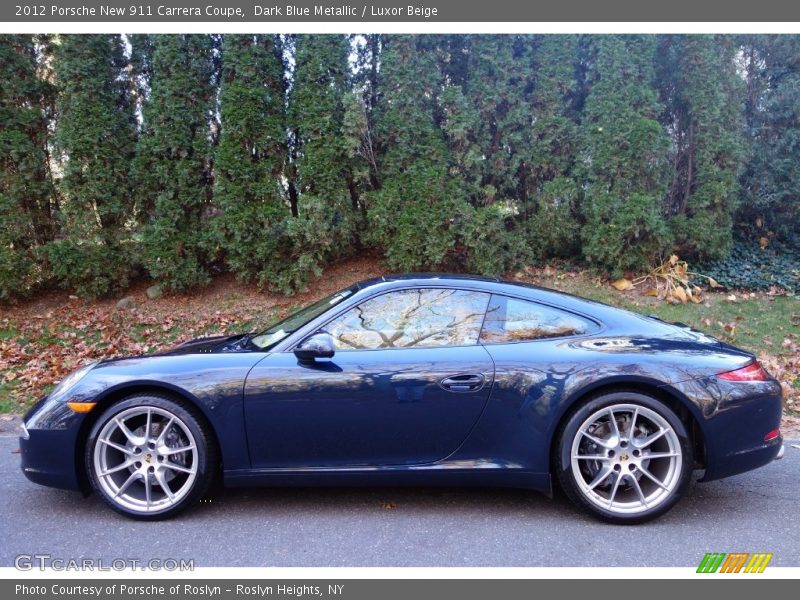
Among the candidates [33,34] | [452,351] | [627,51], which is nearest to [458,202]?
[627,51]

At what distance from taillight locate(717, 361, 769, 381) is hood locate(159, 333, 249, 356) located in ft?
8.96

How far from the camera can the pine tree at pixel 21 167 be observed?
6.99 meters

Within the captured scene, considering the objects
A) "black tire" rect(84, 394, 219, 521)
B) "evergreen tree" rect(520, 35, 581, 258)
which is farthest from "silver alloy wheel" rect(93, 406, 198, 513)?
"evergreen tree" rect(520, 35, 581, 258)

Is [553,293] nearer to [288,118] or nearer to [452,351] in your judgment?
[452,351]

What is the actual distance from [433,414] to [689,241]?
612 cm

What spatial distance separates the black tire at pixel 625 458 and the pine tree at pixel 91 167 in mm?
6483

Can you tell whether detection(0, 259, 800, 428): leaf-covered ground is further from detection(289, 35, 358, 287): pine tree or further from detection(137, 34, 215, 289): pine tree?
detection(289, 35, 358, 287): pine tree

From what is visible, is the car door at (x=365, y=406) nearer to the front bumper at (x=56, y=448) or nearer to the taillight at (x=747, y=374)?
the front bumper at (x=56, y=448)

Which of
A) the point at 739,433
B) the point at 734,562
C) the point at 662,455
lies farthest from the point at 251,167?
the point at 734,562

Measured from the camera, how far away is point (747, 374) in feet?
9.77

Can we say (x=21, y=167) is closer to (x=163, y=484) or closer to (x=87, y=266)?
(x=87, y=266)

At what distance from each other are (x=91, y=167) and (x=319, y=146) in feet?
9.81

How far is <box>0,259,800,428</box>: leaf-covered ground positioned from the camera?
19.2 ft

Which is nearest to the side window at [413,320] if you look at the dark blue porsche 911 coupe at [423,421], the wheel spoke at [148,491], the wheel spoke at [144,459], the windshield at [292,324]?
the dark blue porsche 911 coupe at [423,421]
